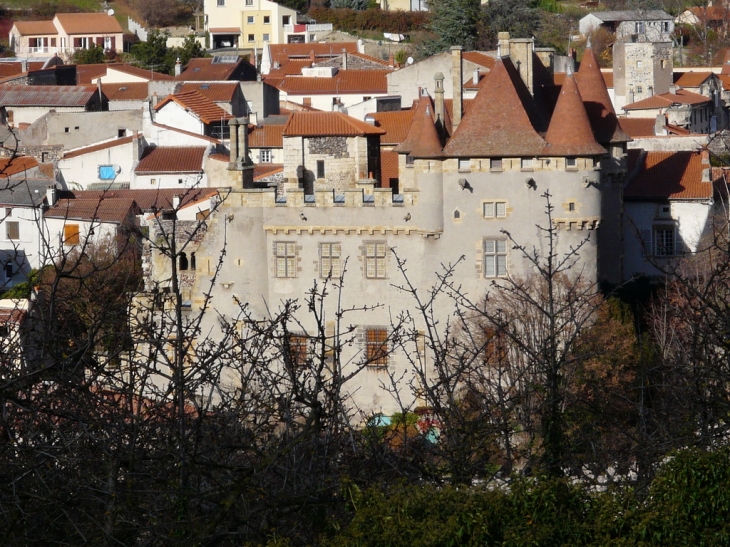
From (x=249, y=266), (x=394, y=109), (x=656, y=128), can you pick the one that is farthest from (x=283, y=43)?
(x=249, y=266)

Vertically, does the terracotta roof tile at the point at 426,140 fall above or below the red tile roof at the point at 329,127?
above

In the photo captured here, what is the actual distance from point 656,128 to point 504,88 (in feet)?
82.9

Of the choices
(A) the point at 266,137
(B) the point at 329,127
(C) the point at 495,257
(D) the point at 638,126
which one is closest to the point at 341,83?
(A) the point at 266,137

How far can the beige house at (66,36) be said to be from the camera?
98875 mm

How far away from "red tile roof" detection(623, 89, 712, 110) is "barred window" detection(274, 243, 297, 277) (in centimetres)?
3401

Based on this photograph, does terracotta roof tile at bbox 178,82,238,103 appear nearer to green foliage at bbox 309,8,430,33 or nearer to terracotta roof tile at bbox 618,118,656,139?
terracotta roof tile at bbox 618,118,656,139

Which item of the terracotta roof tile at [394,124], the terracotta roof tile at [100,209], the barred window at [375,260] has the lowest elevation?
the terracotta roof tile at [100,209]

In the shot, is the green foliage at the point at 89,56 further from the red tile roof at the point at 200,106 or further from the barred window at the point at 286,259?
the barred window at the point at 286,259

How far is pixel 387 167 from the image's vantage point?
4450cm

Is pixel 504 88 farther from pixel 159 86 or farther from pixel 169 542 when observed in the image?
pixel 159 86

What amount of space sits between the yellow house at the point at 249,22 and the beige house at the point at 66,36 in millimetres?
7201

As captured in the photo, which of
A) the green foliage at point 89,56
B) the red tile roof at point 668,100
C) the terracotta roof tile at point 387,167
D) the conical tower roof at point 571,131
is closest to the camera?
the conical tower roof at point 571,131

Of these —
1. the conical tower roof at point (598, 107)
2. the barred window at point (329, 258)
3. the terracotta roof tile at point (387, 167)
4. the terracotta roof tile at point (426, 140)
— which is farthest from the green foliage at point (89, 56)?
the terracotta roof tile at point (426, 140)

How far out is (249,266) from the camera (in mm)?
38250
